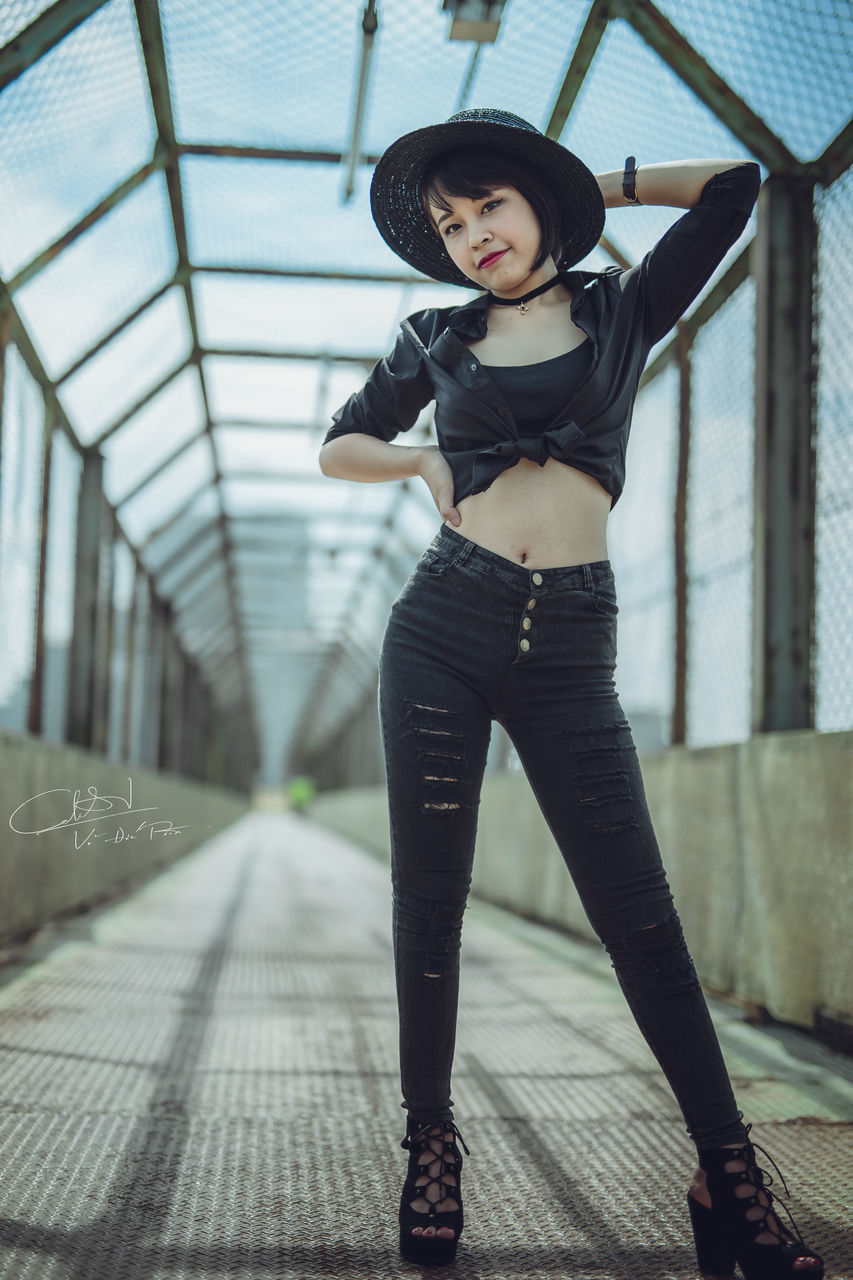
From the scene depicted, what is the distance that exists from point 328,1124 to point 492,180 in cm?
186

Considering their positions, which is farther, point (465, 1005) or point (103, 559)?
point (103, 559)

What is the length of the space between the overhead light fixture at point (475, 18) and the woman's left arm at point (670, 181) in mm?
2314

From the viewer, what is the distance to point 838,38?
3545 mm

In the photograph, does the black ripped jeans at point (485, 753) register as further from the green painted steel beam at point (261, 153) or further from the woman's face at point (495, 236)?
the green painted steel beam at point (261, 153)

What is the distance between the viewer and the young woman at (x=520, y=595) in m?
1.82

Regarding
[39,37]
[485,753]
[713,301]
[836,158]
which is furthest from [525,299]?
[713,301]

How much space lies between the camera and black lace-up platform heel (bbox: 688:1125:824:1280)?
5.36ft

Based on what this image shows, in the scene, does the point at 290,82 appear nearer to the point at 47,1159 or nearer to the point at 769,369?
the point at 769,369

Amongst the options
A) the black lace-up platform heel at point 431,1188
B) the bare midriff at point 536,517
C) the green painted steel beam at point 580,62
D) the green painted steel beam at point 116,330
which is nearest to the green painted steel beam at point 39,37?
the green painted steel beam at point 580,62

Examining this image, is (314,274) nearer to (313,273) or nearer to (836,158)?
(313,273)

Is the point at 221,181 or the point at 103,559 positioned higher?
the point at 221,181

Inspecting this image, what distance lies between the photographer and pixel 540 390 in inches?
74.4

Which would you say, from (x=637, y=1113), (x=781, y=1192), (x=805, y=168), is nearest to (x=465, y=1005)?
(x=637, y=1113)

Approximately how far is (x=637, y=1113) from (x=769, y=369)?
2486 mm
